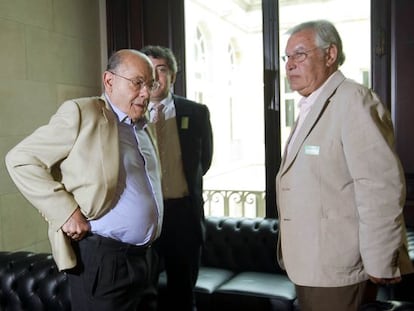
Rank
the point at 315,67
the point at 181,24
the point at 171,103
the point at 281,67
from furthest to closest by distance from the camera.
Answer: the point at 181,24
the point at 281,67
the point at 171,103
the point at 315,67

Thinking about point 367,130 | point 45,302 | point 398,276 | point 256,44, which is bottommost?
point 45,302

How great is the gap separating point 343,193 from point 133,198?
29.1 inches

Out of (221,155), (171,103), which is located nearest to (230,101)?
(221,155)

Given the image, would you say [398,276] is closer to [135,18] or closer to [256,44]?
[256,44]

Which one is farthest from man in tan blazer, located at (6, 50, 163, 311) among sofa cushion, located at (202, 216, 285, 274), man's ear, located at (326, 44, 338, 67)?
sofa cushion, located at (202, 216, 285, 274)

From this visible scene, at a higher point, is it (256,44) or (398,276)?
(256,44)

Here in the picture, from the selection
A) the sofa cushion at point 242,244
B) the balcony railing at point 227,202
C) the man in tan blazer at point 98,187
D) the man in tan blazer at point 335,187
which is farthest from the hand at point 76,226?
the balcony railing at point 227,202

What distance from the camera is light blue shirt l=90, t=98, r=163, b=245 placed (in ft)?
5.47

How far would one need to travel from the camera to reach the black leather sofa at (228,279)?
88.4 inches

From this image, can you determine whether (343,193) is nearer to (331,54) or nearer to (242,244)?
(331,54)

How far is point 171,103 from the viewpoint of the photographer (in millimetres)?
2391

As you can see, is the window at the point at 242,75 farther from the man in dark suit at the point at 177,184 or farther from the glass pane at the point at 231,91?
the man in dark suit at the point at 177,184

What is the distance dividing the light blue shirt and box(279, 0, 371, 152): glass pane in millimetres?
1511

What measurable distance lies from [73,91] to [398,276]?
8.88 ft
